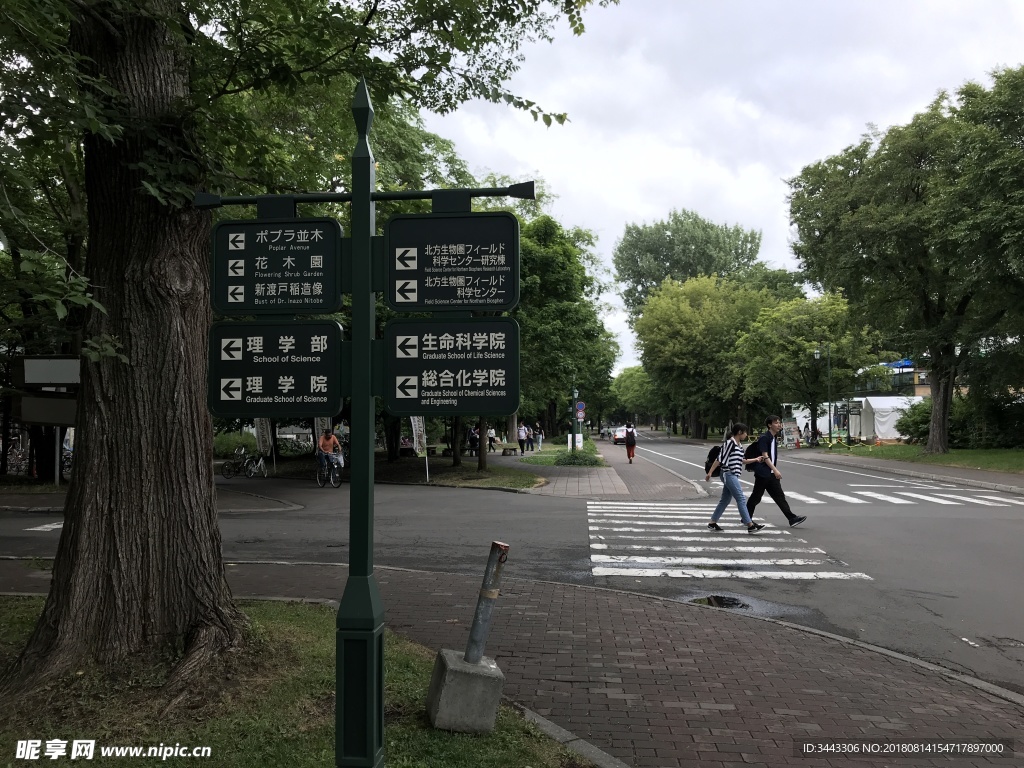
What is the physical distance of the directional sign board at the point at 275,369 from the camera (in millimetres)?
3662

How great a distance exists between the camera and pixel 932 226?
27.6 metres

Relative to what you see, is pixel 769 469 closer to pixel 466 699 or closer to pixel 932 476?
pixel 466 699

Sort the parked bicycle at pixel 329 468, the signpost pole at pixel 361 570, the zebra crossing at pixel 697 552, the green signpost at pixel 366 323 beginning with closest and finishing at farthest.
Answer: the signpost pole at pixel 361 570 → the green signpost at pixel 366 323 → the zebra crossing at pixel 697 552 → the parked bicycle at pixel 329 468

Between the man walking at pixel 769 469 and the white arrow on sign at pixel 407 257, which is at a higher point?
the white arrow on sign at pixel 407 257

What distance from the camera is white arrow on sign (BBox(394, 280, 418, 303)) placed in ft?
11.9

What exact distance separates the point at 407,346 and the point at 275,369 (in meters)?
0.71

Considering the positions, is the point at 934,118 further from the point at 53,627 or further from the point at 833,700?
the point at 53,627

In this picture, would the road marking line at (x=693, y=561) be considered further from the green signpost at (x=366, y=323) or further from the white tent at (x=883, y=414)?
the white tent at (x=883, y=414)

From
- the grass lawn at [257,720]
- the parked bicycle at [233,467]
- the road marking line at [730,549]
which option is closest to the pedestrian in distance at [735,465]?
the road marking line at [730,549]

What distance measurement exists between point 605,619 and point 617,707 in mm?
2102

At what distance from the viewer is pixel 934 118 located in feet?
103

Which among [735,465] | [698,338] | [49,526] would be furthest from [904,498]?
[698,338]

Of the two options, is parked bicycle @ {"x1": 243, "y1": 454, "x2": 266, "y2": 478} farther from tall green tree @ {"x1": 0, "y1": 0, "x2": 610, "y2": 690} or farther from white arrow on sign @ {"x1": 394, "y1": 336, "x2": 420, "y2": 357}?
white arrow on sign @ {"x1": 394, "y1": 336, "x2": 420, "y2": 357}

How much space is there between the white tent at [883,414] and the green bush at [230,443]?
40.4 metres
